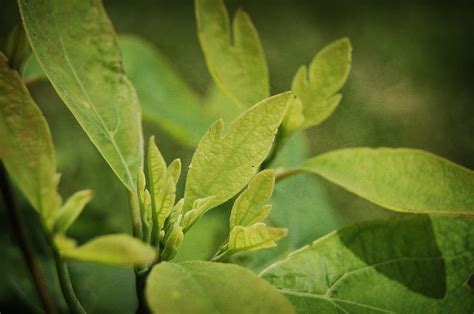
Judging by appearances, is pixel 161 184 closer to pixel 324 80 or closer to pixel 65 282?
pixel 65 282

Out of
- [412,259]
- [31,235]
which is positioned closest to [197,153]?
[412,259]

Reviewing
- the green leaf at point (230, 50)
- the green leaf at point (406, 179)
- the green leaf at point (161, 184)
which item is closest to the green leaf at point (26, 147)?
the green leaf at point (161, 184)

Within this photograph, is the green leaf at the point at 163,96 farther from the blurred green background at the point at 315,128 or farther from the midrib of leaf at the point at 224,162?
the midrib of leaf at the point at 224,162

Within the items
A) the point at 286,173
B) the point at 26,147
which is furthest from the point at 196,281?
the point at 286,173

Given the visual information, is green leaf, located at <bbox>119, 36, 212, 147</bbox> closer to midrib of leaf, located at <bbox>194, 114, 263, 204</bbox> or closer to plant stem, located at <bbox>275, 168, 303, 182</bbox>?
plant stem, located at <bbox>275, 168, 303, 182</bbox>

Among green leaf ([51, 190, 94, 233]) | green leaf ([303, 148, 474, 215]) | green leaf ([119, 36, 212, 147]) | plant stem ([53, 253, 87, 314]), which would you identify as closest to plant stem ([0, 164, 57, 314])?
plant stem ([53, 253, 87, 314])

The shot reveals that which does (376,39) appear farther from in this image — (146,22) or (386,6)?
(146,22)
